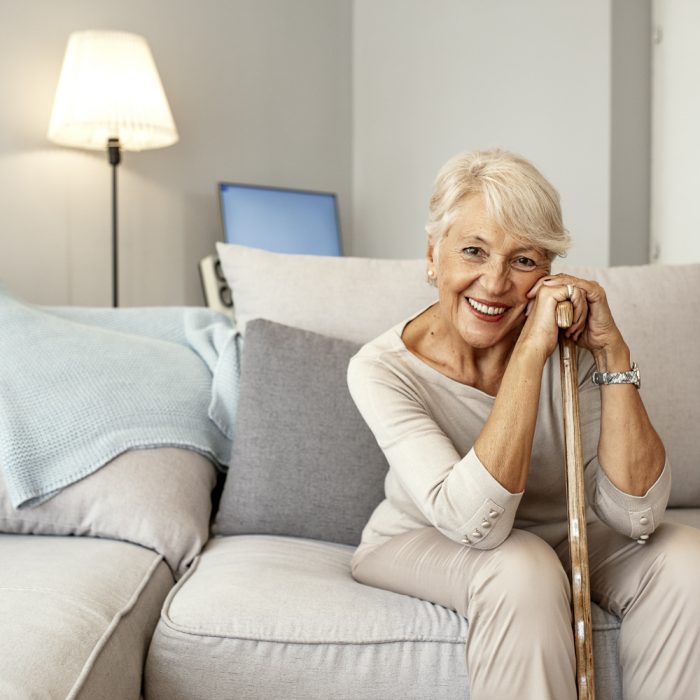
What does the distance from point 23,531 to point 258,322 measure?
23.2 inches

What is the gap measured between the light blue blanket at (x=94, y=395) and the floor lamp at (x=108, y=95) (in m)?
1.19

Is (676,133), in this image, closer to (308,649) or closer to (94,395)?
(94,395)

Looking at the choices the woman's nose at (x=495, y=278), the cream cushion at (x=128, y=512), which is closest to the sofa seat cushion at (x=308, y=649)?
the cream cushion at (x=128, y=512)

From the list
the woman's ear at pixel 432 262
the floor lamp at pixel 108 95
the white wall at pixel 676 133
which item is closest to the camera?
the woman's ear at pixel 432 262

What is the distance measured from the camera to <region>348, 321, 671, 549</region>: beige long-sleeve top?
1.35 meters

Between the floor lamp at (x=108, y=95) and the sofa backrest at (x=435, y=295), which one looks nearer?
the sofa backrest at (x=435, y=295)

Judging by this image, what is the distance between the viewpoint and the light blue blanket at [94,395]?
1.74 metres

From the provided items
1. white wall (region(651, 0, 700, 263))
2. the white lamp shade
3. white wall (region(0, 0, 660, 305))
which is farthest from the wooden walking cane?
white wall (region(0, 0, 660, 305))

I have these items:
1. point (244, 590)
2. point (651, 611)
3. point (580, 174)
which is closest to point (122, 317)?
point (244, 590)

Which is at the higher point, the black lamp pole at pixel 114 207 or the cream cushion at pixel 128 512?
the black lamp pole at pixel 114 207

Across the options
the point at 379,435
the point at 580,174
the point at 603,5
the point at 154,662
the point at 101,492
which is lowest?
the point at 154,662

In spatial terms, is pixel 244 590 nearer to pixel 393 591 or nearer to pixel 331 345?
pixel 393 591

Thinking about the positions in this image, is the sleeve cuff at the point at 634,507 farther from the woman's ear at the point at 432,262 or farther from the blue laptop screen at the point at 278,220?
the blue laptop screen at the point at 278,220

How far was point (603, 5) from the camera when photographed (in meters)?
3.81
